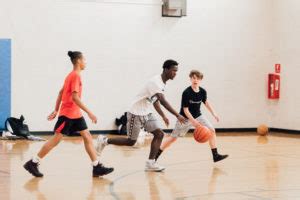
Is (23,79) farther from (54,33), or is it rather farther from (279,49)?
(279,49)

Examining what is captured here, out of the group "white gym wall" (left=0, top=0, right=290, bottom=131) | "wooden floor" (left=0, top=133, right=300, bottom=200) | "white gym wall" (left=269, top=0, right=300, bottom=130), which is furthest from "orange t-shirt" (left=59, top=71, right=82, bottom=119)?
"white gym wall" (left=269, top=0, right=300, bottom=130)

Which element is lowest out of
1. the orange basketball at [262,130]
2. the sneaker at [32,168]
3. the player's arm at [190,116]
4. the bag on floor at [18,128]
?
the orange basketball at [262,130]

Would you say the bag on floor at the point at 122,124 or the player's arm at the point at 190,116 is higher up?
the player's arm at the point at 190,116

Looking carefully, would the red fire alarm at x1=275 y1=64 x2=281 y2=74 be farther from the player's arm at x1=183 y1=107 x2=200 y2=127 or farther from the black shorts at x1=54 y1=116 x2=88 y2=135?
the black shorts at x1=54 y1=116 x2=88 y2=135

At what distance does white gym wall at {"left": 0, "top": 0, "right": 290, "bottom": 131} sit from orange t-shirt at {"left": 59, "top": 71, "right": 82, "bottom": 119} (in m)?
7.32

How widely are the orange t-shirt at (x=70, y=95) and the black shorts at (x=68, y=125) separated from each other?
6 cm

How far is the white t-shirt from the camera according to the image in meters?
8.91

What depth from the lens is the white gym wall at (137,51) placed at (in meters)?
15.4

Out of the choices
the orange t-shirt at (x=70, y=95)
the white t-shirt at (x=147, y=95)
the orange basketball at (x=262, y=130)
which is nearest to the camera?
the orange t-shirt at (x=70, y=95)

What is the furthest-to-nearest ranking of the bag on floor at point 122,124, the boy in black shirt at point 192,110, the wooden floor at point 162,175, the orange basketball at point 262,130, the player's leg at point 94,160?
the orange basketball at point 262,130
the bag on floor at point 122,124
the boy in black shirt at point 192,110
the player's leg at point 94,160
the wooden floor at point 162,175

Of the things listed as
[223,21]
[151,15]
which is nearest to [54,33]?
[151,15]

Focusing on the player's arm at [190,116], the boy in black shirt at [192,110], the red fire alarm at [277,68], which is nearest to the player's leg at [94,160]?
the boy in black shirt at [192,110]

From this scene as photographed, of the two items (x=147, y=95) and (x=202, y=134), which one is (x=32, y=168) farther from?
(x=202, y=134)

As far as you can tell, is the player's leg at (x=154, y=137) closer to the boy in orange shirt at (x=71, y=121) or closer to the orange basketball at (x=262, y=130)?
the boy in orange shirt at (x=71, y=121)
